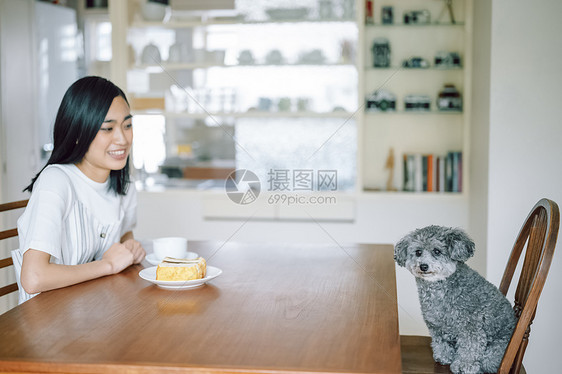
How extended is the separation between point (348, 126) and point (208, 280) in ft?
7.50

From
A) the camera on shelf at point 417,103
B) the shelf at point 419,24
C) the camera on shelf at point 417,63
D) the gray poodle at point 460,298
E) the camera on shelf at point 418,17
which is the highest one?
the camera on shelf at point 418,17

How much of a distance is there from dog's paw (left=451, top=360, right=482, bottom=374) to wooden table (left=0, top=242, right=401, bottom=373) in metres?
0.24

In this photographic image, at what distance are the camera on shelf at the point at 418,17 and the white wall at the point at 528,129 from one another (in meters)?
0.79

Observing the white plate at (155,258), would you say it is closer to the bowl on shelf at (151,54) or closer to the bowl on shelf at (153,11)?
the bowl on shelf at (151,54)

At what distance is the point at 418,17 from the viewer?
352 centimetres

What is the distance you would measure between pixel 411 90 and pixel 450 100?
25cm

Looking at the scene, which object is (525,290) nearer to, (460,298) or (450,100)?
(460,298)

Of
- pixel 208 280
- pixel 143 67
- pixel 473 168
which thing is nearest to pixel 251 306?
pixel 208 280

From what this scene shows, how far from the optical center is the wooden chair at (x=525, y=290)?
4.43ft

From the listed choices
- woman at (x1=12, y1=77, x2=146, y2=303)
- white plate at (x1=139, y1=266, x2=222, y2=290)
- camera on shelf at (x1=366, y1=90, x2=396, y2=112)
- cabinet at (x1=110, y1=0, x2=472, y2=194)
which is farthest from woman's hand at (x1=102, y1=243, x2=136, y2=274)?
camera on shelf at (x1=366, y1=90, x2=396, y2=112)

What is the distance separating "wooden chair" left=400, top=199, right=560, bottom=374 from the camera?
1.35 m

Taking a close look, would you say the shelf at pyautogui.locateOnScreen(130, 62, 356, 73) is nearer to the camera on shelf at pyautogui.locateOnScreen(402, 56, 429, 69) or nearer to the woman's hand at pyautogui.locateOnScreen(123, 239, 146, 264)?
the camera on shelf at pyautogui.locateOnScreen(402, 56, 429, 69)

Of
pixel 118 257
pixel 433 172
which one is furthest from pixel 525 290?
pixel 433 172

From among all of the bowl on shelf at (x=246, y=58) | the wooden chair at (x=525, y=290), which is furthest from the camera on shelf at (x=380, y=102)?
the wooden chair at (x=525, y=290)
